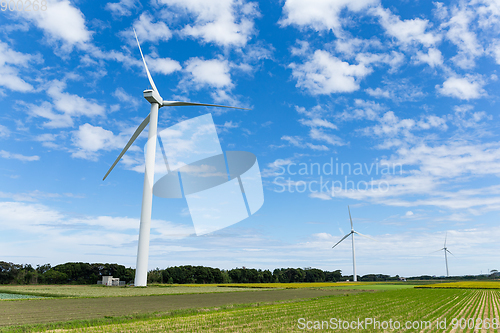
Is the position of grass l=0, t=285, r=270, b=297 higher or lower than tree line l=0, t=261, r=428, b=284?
higher

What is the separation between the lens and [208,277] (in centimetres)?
14138

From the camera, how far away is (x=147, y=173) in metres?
61.2

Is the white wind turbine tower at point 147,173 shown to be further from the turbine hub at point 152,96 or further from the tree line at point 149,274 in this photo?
the tree line at point 149,274

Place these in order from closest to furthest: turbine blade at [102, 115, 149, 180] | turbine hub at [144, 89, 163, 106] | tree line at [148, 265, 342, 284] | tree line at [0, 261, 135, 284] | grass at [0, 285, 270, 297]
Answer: grass at [0, 285, 270, 297] < turbine blade at [102, 115, 149, 180] < turbine hub at [144, 89, 163, 106] < tree line at [0, 261, 135, 284] < tree line at [148, 265, 342, 284]

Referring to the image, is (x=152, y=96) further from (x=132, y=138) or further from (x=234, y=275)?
(x=234, y=275)

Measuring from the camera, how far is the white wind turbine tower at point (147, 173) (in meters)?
57.6

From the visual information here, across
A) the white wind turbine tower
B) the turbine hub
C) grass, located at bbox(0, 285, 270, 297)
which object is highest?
the turbine hub

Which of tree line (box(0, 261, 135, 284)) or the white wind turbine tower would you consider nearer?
the white wind turbine tower

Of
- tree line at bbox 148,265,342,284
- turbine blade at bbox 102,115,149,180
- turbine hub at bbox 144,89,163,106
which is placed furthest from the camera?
tree line at bbox 148,265,342,284

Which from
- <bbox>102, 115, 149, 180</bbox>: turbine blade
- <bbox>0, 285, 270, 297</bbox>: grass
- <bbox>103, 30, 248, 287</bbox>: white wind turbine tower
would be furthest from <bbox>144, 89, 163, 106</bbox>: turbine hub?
<bbox>0, 285, 270, 297</bbox>: grass

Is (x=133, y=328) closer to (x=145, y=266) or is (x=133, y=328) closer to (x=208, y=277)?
(x=145, y=266)

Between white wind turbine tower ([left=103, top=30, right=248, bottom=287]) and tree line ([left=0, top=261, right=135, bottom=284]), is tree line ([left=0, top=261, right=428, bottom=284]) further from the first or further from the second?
white wind turbine tower ([left=103, top=30, right=248, bottom=287])

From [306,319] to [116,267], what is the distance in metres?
119

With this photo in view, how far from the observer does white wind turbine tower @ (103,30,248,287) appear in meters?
57.6
